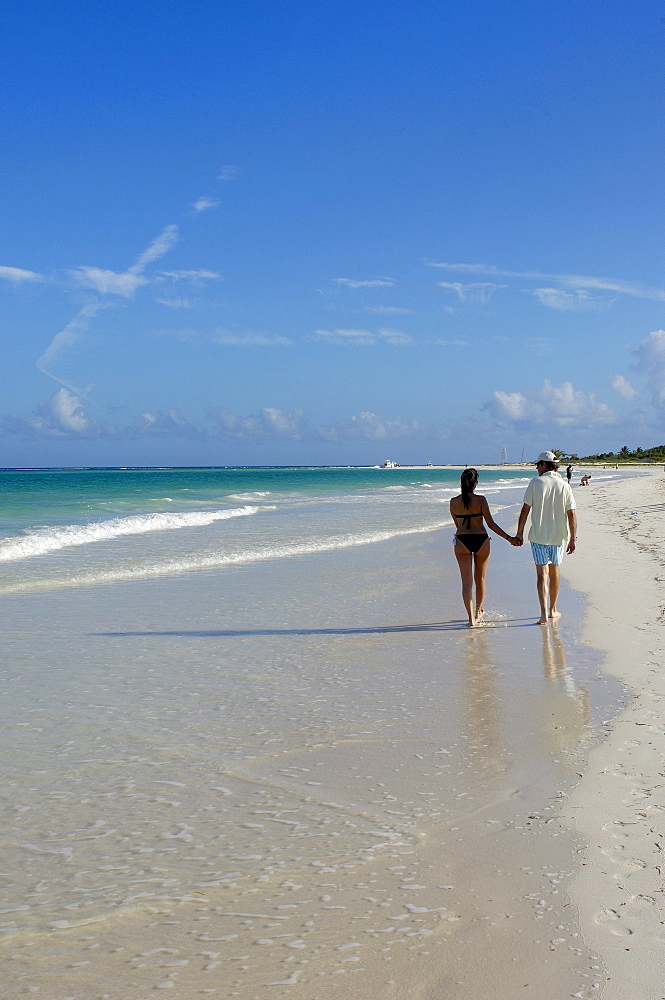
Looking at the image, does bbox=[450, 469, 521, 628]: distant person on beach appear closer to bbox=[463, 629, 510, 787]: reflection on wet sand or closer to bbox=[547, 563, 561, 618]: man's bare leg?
bbox=[547, 563, 561, 618]: man's bare leg

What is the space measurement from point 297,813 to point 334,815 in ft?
0.62

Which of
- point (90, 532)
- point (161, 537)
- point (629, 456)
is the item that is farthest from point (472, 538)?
point (629, 456)

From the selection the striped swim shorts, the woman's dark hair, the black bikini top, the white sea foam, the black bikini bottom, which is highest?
the woman's dark hair

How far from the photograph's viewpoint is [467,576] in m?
8.59

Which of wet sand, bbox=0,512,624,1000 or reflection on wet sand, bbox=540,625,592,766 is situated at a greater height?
wet sand, bbox=0,512,624,1000

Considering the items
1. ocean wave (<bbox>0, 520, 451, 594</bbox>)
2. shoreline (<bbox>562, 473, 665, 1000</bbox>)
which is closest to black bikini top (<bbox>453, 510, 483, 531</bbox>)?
shoreline (<bbox>562, 473, 665, 1000</bbox>)

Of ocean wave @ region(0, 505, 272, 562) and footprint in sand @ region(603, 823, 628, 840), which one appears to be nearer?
footprint in sand @ region(603, 823, 628, 840)

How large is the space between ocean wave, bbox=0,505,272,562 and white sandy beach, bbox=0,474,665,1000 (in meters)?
8.85

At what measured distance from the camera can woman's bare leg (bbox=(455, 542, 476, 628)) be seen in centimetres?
849

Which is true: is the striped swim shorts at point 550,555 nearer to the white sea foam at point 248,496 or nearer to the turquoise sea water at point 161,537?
the turquoise sea water at point 161,537

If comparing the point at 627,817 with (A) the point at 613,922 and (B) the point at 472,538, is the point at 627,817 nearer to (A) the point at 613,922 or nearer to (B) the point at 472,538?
(A) the point at 613,922

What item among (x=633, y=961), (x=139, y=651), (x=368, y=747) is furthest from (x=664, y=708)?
(x=139, y=651)

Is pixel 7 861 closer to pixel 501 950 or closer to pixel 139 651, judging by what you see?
pixel 501 950

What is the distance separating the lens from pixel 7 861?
3.43 metres
